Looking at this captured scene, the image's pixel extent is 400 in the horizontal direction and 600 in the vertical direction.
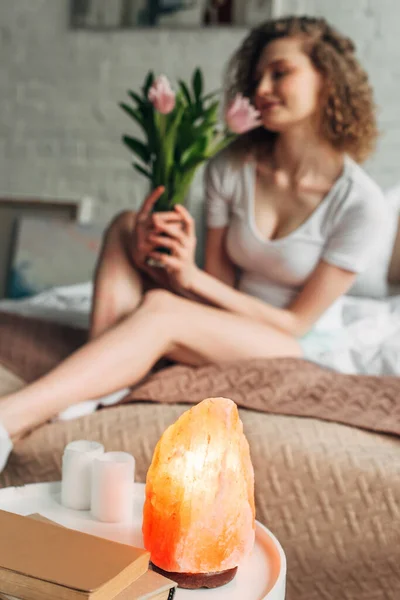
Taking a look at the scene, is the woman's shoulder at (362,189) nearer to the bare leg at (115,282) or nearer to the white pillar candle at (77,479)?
the bare leg at (115,282)

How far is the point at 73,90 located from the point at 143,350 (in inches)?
77.1

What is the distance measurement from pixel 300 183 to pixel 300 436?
79 cm

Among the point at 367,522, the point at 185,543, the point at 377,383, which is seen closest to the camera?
the point at 185,543

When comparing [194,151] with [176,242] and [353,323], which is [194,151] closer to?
[176,242]

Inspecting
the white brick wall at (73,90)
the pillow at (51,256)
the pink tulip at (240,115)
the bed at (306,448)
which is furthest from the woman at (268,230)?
the white brick wall at (73,90)

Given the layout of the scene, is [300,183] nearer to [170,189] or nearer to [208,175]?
[208,175]

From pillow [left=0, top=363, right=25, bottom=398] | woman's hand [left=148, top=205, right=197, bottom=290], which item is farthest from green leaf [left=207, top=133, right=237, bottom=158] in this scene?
pillow [left=0, top=363, right=25, bottom=398]

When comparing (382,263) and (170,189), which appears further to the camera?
(382,263)

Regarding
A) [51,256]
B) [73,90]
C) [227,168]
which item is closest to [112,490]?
[227,168]

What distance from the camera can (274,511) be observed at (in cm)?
115

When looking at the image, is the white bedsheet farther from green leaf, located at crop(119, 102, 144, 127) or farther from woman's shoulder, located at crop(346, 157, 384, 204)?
green leaf, located at crop(119, 102, 144, 127)

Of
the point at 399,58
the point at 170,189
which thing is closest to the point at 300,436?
the point at 170,189

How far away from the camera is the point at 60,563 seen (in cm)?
67

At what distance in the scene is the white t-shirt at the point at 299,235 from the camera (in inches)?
67.1
